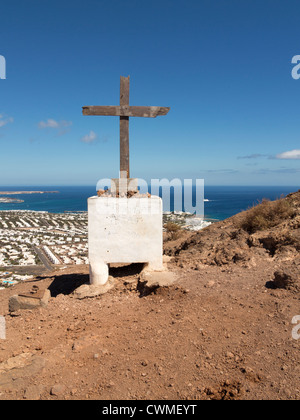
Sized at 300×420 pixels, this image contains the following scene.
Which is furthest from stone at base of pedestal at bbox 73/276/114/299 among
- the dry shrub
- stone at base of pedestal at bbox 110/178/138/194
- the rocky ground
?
the dry shrub

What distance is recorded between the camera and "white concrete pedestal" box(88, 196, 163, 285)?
19.0 ft

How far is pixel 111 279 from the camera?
20.0 feet

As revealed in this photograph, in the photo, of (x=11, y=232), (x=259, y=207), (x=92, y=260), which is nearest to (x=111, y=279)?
(x=92, y=260)

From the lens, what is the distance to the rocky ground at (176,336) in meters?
3.09

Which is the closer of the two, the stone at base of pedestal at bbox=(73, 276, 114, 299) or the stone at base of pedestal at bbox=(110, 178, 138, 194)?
the stone at base of pedestal at bbox=(73, 276, 114, 299)

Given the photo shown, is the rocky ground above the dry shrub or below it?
below

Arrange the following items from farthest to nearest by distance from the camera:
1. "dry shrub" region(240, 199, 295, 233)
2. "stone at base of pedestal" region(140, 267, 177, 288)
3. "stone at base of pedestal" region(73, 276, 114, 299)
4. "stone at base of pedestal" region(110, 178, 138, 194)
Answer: "dry shrub" region(240, 199, 295, 233) < "stone at base of pedestal" region(110, 178, 138, 194) < "stone at base of pedestal" region(73, 276, 114, 299) < "stone at base of pedestal" region(140, 267, 177, 288)

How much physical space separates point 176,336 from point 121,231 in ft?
8.46

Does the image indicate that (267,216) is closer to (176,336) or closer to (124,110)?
(124,110)

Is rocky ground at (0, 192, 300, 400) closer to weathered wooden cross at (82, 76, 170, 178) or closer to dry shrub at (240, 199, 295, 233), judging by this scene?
dry shrub at (240, 199, 295, 233)

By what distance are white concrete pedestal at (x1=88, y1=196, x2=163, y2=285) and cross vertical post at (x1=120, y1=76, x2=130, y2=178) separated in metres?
0.72

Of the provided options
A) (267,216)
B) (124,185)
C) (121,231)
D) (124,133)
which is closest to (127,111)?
(124,133)

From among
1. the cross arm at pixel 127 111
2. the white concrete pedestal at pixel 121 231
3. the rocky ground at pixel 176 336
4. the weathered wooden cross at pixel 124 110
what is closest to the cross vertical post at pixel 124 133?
the weathered wooden cross at pixel 124 110
